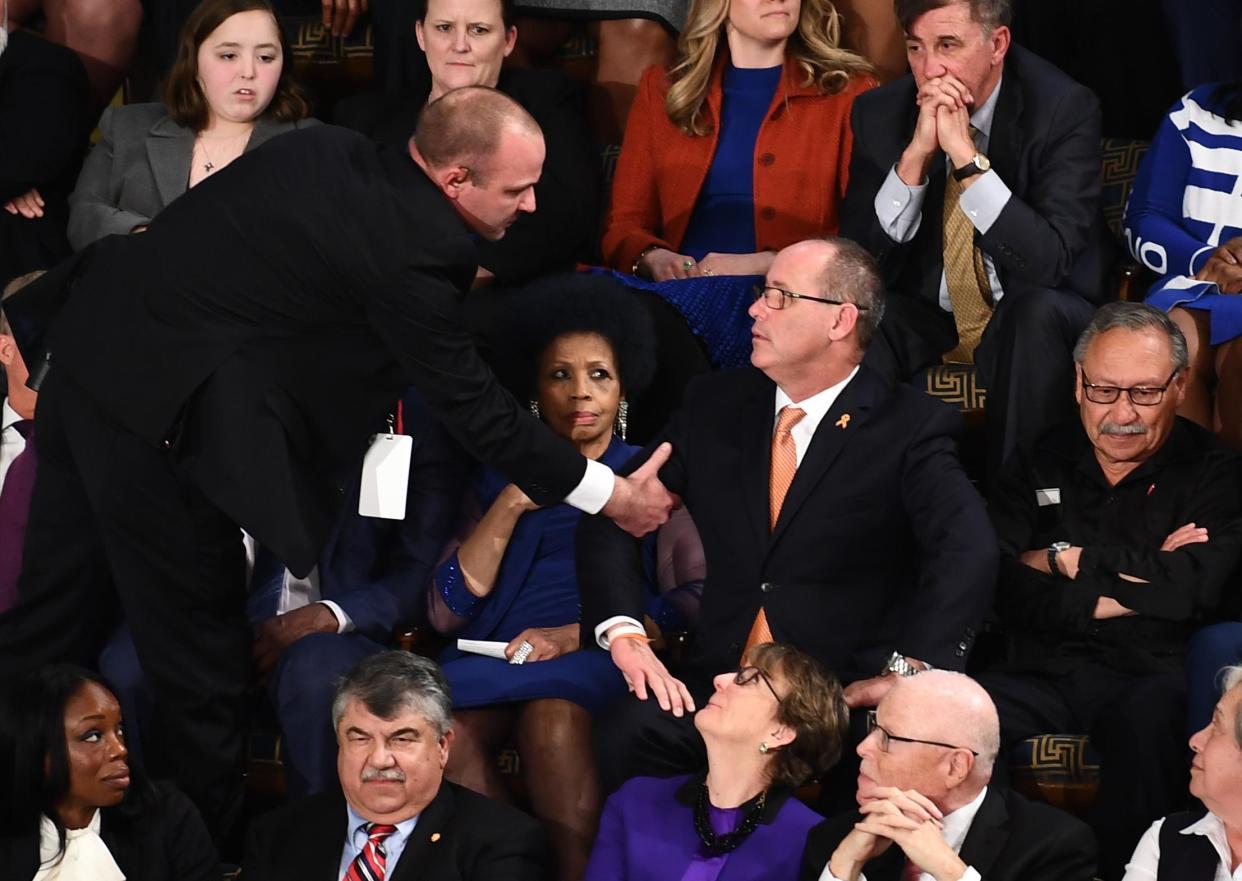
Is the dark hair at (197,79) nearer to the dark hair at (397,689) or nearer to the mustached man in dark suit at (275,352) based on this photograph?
the mustached man in dark suit at (275,352)

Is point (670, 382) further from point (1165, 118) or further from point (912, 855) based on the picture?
point (912, 855)

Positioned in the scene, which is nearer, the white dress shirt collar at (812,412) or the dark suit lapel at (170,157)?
the white dress shirt collar at (812,412)

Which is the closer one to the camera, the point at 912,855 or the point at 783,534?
Answer: the point at 912,855

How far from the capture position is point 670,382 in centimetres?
505

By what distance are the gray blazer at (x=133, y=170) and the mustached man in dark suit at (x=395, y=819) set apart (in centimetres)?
182

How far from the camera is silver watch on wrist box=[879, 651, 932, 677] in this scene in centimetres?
392

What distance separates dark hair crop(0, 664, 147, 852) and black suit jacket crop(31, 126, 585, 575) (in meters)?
0.54

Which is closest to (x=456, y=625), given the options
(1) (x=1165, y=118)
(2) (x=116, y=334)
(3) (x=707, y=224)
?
(2) (x=116, y=334)

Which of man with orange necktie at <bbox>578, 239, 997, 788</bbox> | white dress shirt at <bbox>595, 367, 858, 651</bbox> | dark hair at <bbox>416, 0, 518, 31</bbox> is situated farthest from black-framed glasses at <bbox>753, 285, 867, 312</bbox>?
dark hair at <bbox>416, 0, 518, 31</bbox>

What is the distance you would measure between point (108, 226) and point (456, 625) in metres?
1.54

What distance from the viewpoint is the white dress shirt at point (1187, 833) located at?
3523 mm

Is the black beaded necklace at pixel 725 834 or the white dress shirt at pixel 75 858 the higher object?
the black beaded necklace at pixel 725 834

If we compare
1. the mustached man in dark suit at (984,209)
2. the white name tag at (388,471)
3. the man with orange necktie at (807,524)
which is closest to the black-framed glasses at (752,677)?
the man with orange necktie at (807,524)

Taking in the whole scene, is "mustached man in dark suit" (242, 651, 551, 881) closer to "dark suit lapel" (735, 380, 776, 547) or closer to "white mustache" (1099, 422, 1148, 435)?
"dark suit lapel" (735, 380, 776, 547)
